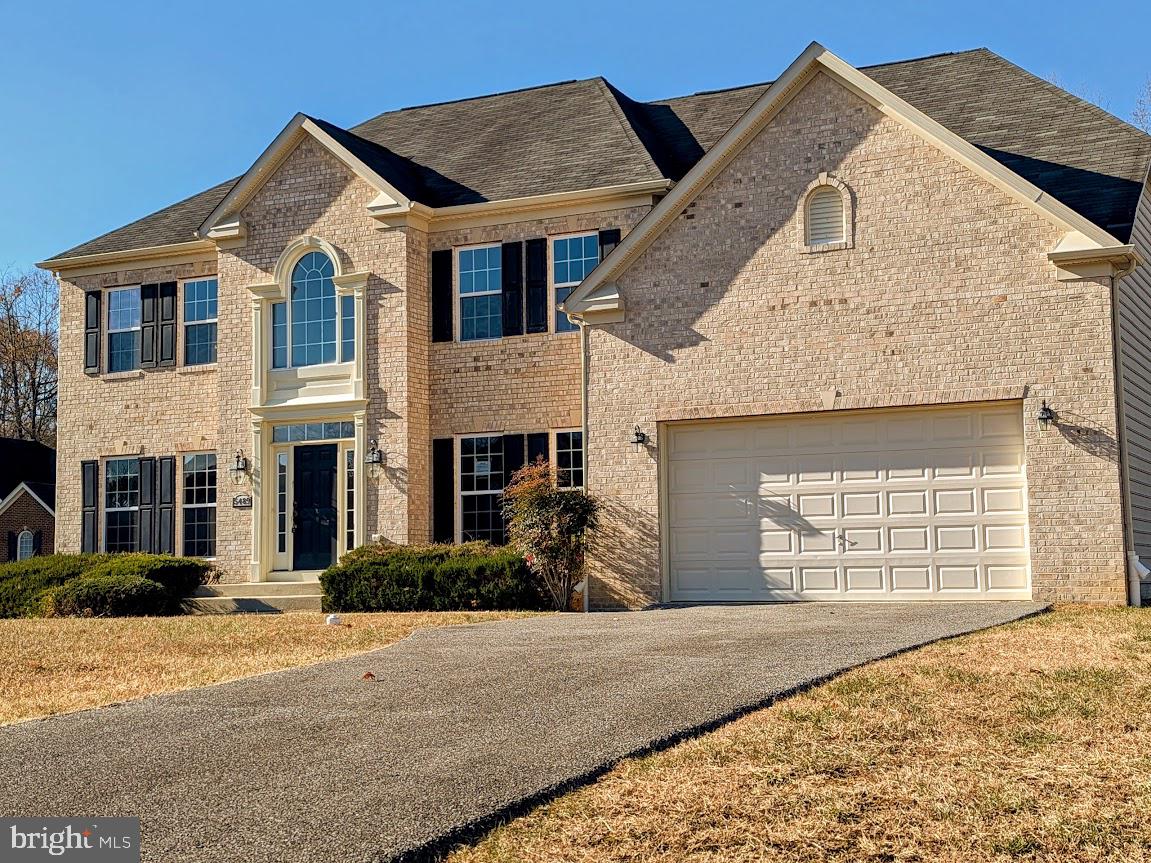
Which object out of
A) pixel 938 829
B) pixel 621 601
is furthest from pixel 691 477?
pixel 938 829

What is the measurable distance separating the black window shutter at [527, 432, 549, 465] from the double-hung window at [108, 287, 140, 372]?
7992mm

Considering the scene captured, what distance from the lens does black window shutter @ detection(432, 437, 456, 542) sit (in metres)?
20.7

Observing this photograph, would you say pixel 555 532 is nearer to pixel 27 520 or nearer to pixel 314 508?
pixel 314 508

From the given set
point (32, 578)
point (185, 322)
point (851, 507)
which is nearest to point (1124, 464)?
point (851, 507)

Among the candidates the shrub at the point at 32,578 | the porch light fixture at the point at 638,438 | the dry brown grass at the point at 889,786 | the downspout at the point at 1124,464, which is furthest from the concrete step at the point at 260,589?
the dry brown grass at the point at 889,786

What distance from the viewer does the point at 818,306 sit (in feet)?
56.5

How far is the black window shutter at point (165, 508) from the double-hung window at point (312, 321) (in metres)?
3.02

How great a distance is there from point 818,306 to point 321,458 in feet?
28.9

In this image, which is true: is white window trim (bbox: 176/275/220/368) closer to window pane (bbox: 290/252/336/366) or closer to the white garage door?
window pane (bbox: 290/252/336/366)

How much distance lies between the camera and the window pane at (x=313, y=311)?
2148cm

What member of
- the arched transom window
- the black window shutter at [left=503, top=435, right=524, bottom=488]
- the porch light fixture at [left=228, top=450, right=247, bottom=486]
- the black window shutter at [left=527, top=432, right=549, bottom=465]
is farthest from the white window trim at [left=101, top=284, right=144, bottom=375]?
the arched transom window

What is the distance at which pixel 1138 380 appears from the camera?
17.0 meters

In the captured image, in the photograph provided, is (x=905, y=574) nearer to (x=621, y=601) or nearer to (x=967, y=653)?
(x=621, y=601)

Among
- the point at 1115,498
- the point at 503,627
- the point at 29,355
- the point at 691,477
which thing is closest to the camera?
the point at 503,627
